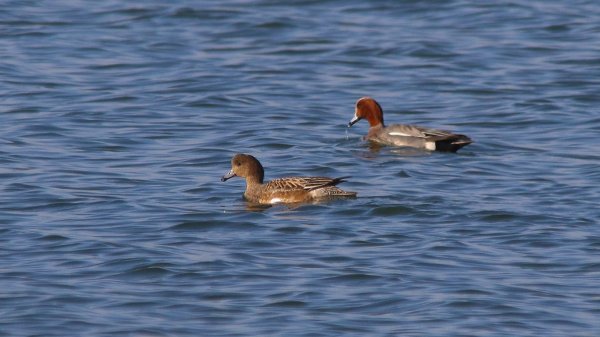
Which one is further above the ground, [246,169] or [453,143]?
[246,169]

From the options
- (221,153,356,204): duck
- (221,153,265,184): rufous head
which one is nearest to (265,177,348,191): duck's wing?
(221,153,356,204): duck

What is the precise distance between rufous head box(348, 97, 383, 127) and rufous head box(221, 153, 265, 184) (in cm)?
352

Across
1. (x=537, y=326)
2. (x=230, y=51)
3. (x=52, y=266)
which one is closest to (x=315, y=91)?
(x=230, y=51)

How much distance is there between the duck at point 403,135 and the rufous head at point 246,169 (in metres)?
2.86

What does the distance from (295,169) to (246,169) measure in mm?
1501

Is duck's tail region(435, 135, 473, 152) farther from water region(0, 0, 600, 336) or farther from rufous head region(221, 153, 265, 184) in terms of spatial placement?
rufous head region(221, 153, 265, 184)

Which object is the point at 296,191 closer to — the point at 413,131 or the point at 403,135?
the point at 413,131

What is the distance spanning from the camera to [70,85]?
18.4m

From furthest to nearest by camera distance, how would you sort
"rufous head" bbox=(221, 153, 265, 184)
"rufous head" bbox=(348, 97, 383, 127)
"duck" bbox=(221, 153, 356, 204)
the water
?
"rufous head" bbox=(348, 97, 383, 127), "rufous head" bbox=(221, 153, 265, 184), "duck" bbox=(221, 153, 356, 204), the water

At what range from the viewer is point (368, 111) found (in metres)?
16.0

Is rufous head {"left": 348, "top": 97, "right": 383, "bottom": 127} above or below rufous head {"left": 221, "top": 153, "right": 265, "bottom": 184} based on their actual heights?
below

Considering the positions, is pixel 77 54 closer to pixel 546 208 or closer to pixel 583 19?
pixel 583 19

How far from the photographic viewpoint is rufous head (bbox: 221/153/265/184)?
496 inches

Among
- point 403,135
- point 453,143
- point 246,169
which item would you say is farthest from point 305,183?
point 403,135
